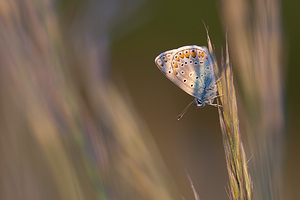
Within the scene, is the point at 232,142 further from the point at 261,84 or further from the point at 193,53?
the point at 193,53

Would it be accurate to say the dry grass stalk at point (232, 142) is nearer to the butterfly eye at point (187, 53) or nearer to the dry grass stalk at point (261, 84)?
the dry grass stalk at point (261, 84)

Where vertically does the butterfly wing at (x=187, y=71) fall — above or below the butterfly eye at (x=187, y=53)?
below

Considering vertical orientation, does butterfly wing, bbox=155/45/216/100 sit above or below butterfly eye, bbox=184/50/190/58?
below

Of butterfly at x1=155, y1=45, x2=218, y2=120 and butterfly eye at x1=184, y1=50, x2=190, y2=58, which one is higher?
butterfly eye at x1=184, y1=50, x2=190, y2=58

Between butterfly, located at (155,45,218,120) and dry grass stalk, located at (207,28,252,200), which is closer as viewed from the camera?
dry grass stalk, located at (207,28,252,200)

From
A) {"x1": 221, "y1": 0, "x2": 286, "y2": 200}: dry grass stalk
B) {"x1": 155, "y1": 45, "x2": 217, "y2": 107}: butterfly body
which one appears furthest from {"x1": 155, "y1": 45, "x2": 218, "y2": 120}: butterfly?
{"x1": 221, "y1": 0, "x2": 286, "y2": 200}: dry grass stalk

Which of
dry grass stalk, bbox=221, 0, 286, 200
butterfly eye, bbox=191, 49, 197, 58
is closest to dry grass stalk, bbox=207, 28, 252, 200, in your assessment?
dry grass stalk, bbox=221, 0, 286, 200

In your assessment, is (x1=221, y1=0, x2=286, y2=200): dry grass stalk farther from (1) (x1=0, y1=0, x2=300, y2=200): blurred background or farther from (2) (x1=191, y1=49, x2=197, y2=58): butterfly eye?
(2) (x1=191, y1=49, x2=197, y2=58): butterfly eye

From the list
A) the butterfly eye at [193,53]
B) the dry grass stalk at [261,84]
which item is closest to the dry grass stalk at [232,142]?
the dry grass stalk at [261,84]

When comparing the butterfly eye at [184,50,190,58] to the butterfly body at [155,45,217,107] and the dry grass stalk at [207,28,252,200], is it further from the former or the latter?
the dry grass stalk at [207,28,252,200]
